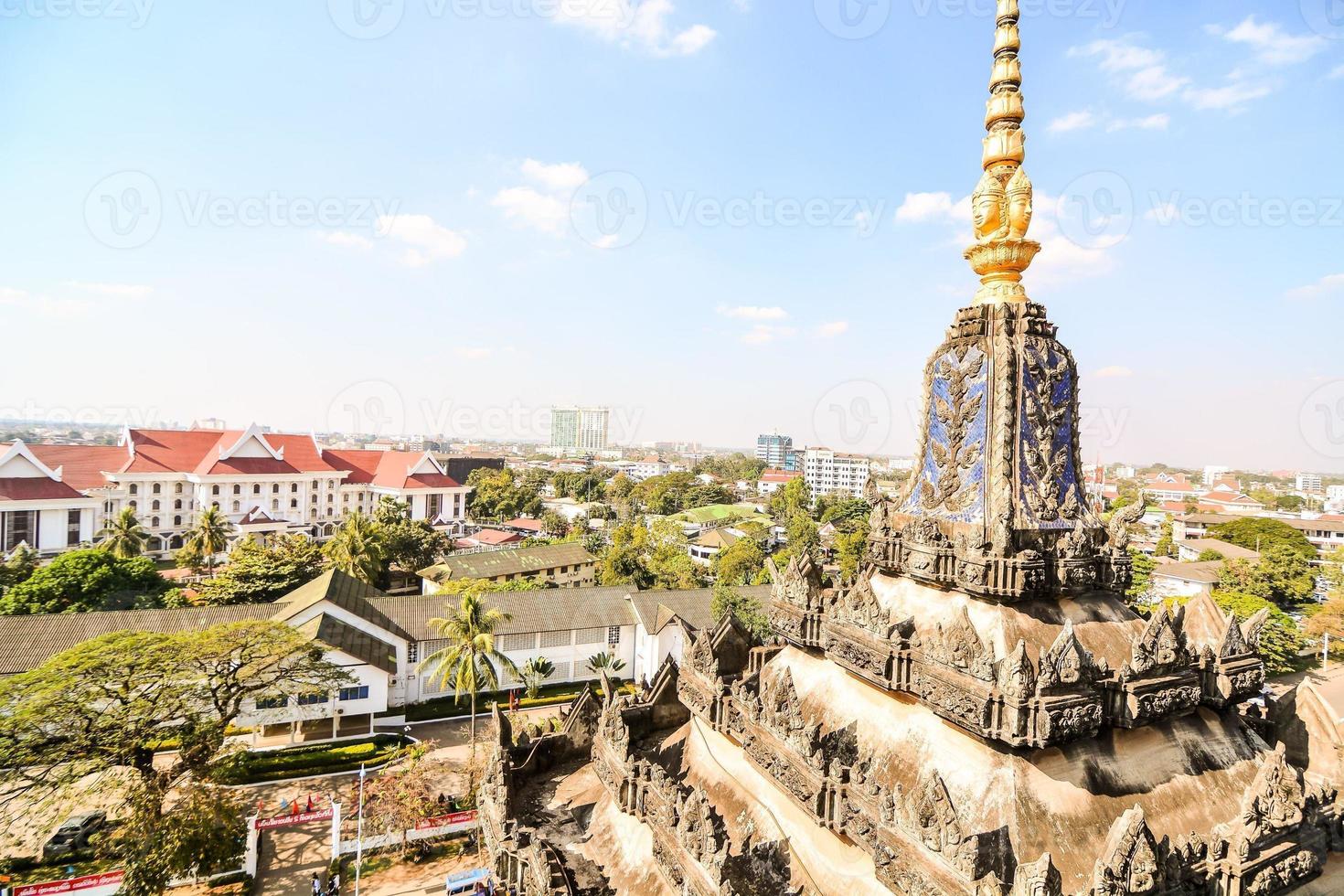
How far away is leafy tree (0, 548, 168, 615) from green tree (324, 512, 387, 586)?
11.6 meters

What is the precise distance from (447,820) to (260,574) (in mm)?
32405

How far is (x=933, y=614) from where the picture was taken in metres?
9.40

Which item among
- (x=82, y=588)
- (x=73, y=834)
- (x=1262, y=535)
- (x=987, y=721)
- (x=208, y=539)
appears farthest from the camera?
(x=1262, y=535)

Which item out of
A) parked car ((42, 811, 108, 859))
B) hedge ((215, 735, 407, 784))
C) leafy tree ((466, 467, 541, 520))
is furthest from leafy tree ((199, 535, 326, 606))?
leafy tree ((466, 467, 541, 520))

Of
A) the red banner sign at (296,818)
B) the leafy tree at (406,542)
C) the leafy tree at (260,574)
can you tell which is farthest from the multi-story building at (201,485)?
the red banner sign at (296,818)

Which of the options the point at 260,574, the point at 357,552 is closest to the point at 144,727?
the point at 260,574

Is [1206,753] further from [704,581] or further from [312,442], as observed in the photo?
[312,442]

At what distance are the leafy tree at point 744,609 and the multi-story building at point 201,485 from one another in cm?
5243

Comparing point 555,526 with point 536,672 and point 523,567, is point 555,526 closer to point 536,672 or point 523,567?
point 523,567

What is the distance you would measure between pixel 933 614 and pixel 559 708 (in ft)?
96.3

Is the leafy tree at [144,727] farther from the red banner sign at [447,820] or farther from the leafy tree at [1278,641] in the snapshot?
the leafy tree at [1278,641]

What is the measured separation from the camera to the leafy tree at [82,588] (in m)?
39.4

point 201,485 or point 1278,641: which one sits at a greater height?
point 201,485

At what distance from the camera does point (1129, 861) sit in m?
6.48
